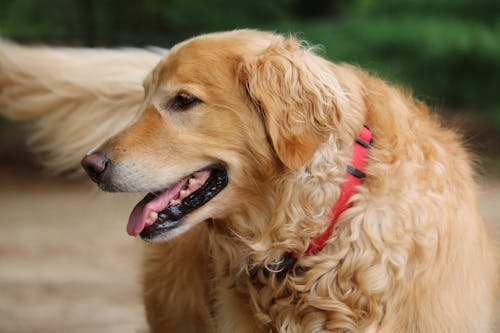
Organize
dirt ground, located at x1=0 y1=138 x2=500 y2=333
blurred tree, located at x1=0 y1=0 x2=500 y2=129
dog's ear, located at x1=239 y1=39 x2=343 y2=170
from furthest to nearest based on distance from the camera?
blurred tree, located at x1=0 y1=0 x2=500 y2=129, dirt ground, located at x1=0 y1=138 x2=500 y2=333, dog's ear, located at x1=239 y1=39 x2=343 y2=170

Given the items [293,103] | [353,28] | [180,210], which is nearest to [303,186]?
[293,103]

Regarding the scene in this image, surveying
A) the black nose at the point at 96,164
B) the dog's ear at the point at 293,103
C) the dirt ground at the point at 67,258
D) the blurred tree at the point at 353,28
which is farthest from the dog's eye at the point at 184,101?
the blurred tree at the point at 353,28

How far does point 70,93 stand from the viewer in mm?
4750

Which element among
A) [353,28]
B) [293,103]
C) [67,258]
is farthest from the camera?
[353,28]

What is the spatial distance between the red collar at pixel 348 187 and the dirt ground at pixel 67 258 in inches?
37.6

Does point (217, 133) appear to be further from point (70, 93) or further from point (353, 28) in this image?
point (353, 28)

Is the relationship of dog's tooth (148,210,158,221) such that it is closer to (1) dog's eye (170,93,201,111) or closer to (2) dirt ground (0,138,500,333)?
(1) dog's eye (170,93,201,111)

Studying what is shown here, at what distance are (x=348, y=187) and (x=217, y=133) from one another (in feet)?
1.92

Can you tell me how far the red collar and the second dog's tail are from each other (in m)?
1.50

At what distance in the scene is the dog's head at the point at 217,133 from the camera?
11.0 feet

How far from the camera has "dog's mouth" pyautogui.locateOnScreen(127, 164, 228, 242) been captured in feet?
11.2

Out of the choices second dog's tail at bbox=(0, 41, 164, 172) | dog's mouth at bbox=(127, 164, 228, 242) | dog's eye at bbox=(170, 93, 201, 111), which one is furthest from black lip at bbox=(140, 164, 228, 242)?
second dog's tail at bbox=(0, 41, 164, 172)

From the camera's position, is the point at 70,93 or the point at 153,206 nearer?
the point at 153,206

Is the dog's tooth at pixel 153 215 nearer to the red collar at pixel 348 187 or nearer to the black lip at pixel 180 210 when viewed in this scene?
the black lip at pixel 180 210
